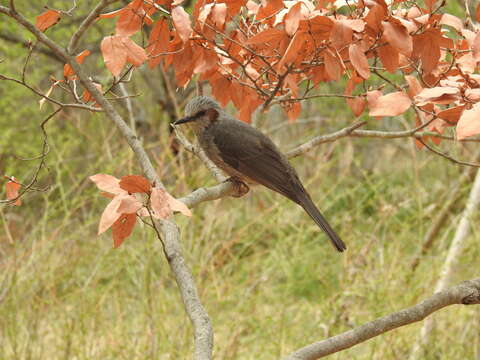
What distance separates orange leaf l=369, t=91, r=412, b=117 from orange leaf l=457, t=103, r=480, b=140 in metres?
0.18

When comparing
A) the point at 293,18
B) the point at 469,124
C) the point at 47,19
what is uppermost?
the point at 47,19

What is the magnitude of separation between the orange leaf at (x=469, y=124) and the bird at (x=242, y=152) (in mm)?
1504

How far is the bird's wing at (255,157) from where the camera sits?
2760mm

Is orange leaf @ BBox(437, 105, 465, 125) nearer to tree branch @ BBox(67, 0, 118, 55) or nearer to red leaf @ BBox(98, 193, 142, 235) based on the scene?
red leaf @ BBox(98, 193, 142, 235)

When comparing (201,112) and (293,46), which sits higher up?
(201,112)

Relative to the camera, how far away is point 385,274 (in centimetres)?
401

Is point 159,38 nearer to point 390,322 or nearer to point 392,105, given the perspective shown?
point 392,105

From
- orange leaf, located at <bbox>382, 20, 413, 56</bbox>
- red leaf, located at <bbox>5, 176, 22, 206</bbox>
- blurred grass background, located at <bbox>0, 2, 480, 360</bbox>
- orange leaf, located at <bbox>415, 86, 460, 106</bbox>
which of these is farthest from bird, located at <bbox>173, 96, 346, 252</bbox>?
orange leaf, located at <bbox>415, 86, 460, 106</bbox>

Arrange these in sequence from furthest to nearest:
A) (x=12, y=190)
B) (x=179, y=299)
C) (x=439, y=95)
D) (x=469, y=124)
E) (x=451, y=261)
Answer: (x=179, y=299) → (x=451, y=261) → (x=12, y=190) → (x=439, y=95) → (x=469, y=124)

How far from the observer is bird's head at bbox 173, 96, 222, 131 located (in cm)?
280

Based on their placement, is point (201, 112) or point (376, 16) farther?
point (201, 112)

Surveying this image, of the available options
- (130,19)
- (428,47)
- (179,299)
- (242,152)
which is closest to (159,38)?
(130,19)

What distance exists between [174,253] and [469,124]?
0.78 meters

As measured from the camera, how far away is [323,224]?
2516 mm
